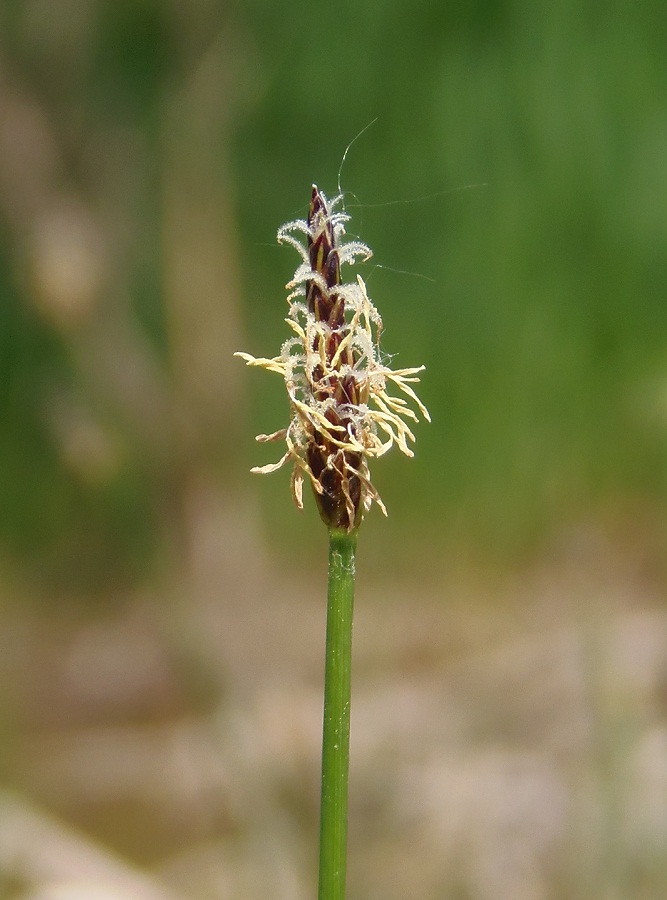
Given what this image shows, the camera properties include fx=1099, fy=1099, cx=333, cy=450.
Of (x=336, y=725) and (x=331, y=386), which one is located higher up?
(x=331, y=386)

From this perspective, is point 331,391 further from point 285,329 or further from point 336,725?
point 285,329

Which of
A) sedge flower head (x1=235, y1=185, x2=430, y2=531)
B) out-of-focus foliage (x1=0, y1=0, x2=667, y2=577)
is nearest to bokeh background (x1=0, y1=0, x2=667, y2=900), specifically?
out-of-focus foliage (x1=0, y1=0, x2=667, y2=577)

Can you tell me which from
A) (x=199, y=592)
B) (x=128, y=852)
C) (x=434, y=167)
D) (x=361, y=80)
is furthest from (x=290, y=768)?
(x=361, y=80)

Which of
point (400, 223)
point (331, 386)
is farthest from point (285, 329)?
point (331, 386)

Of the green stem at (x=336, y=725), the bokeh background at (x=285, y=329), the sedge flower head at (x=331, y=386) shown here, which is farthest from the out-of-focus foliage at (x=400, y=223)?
the green stem at (x=336, y=725)

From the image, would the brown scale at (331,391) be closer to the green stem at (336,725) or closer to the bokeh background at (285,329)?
the green stem at (336,725)

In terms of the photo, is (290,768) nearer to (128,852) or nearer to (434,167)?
(128,852)
